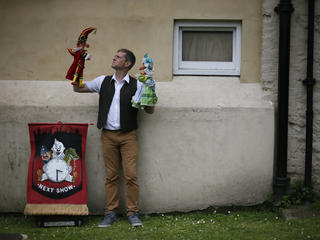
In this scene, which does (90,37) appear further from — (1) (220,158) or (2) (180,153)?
(1) (220,158)

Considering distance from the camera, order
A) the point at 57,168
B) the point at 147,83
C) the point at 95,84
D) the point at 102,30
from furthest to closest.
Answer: the point at 102,30 < the point at 95,84 < the point at 57,168 < the point at 147,83

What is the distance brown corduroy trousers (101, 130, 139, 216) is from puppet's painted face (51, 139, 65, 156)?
48 centimetres

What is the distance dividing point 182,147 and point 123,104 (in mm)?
954

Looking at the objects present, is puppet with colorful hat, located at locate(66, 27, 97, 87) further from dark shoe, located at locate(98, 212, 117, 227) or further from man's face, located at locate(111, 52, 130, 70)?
dark shoe, located at locate(98, 212, 117, 227)

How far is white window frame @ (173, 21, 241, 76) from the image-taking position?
620 cm

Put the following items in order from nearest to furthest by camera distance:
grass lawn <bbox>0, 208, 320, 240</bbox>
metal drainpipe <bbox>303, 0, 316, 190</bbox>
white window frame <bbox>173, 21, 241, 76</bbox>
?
grass lawn <bbox>0, 208, 320, 240</bbox>
metal drainpipe <bbox>303, 0, 316, 190</bbox>
white window frame <bbox>173, 21, 241, 76</bbox>

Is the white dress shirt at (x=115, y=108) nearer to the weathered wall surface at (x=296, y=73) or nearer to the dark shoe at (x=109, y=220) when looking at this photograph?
the dark shoe at (x=109, y=220)

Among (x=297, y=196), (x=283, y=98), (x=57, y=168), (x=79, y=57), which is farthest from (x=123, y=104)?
(x=297, y=196)

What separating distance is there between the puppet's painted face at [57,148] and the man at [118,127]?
48cm

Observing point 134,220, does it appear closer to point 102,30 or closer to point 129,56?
point 129,56

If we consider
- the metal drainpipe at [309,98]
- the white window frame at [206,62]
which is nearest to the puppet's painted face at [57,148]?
the white window frame at [206,62]

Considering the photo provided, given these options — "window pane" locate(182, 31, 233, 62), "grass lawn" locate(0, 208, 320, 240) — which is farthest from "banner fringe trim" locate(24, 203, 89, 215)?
"window pane" locate(182, 31, 233, 62)

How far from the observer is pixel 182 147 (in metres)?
6.01

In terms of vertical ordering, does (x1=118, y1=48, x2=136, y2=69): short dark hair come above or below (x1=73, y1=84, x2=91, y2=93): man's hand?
above
